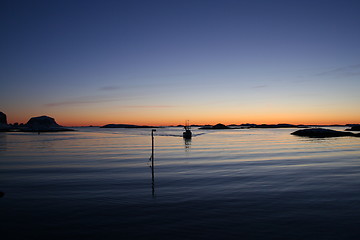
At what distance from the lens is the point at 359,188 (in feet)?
60.7

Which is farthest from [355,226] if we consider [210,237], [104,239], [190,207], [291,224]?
[104,239]

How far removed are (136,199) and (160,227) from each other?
16.2 feet

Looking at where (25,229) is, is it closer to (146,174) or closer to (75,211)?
(75,211)

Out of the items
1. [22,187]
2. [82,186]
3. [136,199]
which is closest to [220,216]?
[136,199]

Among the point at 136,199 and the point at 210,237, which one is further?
the point at 136,199

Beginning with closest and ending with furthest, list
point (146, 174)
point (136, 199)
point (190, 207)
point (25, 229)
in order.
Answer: point (25, 229)
point (190, 207)
point (136, 199)
point (146, 174)

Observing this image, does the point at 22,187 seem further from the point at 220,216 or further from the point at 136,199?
the point at 220,216

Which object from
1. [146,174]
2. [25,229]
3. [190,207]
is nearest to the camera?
[25,229]

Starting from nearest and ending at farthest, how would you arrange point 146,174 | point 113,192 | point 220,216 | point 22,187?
1. point 220,216
2. point 113,192
3. point 22,187
4. point 146,174

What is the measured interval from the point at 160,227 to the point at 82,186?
11143 mm

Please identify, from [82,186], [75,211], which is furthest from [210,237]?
[82,186]

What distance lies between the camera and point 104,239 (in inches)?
402

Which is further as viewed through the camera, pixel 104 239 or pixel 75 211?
pixel 75 211

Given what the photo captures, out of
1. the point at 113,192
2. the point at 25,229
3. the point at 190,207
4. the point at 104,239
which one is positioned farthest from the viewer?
the point at 113,192
